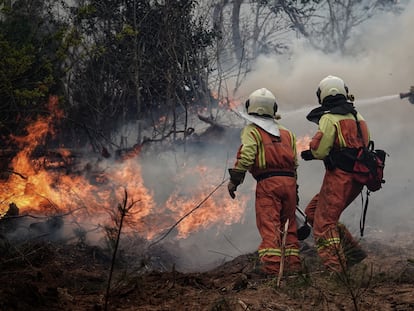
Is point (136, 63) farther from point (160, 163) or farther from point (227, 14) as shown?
point (227, 14)

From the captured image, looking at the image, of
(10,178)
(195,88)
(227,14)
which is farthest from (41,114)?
(227,14)

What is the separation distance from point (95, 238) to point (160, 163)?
2.64m

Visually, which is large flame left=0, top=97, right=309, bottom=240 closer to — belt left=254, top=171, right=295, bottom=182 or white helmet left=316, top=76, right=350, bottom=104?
belt left=254, top=171, right=295, bottom=182

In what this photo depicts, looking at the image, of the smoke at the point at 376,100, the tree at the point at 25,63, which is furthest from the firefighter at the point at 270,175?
the tree at the point at 25,63

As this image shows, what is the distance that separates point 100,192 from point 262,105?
331cm

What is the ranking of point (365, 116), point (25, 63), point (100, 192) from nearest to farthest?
point (25, 63) → point (100, 192) → point (365, 116)

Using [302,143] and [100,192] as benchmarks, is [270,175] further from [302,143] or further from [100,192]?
[302,143]

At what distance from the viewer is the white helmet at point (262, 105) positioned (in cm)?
516

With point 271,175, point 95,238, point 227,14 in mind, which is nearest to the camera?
point 271,175

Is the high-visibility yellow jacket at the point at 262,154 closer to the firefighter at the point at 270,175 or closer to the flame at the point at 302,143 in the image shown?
the firefighter at the point at 270,175

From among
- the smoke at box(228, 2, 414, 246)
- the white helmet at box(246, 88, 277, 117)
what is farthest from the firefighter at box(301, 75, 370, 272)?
the smoke at box(228, 2, 414, 246)

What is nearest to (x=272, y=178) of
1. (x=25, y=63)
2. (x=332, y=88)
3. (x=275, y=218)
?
(x=275, y=218)

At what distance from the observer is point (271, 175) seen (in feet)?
16.2

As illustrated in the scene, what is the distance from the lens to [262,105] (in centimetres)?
517
